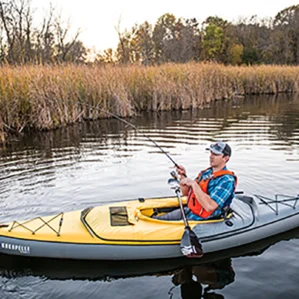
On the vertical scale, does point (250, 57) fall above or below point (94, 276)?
above

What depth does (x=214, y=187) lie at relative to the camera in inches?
143

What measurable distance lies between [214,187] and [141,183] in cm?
218

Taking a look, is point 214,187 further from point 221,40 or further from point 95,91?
point 221,40

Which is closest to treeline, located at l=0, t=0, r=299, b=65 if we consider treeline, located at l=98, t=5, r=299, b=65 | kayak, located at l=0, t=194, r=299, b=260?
treeline, located at l=98, t=5, r=299, b=65

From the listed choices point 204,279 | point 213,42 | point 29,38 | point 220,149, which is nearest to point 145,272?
point 204,279

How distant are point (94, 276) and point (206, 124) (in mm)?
8145

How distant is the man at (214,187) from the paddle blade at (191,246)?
13.6 inches

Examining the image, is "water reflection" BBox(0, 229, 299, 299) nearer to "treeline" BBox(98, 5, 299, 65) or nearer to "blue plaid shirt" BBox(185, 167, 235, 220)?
"blue plaid shirt" BBox(185, 167, 235, 220)

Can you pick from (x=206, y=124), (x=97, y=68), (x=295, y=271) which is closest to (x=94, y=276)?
(x=295, y=271)

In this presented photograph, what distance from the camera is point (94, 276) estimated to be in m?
3.35

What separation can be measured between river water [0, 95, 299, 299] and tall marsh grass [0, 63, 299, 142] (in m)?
0.45

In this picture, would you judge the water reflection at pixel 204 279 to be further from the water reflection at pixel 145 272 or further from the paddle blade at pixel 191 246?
the paddle blade at pixel 191 246

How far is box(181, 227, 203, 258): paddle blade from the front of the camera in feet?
10.8

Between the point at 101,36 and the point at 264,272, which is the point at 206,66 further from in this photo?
the point at 264,272
